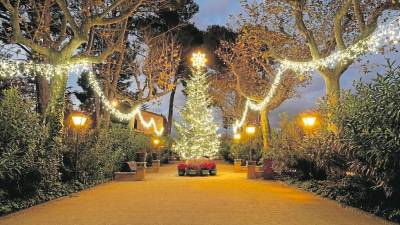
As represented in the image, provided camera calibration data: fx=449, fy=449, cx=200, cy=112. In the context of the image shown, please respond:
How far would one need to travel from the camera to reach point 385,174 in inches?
369

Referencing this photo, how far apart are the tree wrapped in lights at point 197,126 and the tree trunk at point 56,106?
16.9m

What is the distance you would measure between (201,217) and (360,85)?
17.7 ft

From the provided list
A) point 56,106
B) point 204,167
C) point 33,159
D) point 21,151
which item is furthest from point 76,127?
point 204,167

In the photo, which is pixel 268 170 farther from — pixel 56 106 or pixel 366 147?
pixel 366 147

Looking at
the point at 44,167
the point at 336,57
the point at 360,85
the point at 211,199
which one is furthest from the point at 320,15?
the point at 44,167

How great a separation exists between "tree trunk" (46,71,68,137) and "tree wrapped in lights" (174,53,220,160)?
16938 mm

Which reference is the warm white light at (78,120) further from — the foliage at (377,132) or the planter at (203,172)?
the planter at (203,172)

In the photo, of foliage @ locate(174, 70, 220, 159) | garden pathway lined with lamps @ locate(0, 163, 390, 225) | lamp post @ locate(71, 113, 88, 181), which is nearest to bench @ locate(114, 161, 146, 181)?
lamp post @ locate(71, 113, 88, 181)

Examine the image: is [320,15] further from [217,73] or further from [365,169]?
[217,73]

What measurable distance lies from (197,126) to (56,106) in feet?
58.9

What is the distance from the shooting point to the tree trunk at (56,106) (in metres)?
14.1

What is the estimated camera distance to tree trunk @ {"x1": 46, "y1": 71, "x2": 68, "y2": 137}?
46.4 feet

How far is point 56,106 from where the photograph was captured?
15.0 metres

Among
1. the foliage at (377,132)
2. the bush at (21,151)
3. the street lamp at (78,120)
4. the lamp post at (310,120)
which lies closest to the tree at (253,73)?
the lamp post at (310,120)
